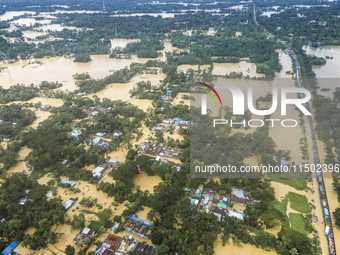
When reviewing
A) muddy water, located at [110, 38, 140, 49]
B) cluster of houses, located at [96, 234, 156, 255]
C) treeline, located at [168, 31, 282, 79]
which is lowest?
cluster of houses, located at [96, 234, 156, 255]

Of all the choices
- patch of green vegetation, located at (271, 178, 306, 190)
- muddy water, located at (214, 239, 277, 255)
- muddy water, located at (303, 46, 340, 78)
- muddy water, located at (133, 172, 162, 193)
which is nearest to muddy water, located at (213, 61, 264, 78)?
muddy water, located at (303, 46, 340, 78)

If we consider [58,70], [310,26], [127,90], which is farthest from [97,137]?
[310,26]

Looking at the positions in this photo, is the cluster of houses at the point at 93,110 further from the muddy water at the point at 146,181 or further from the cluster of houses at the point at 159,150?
the muddy water at the point at 146,181

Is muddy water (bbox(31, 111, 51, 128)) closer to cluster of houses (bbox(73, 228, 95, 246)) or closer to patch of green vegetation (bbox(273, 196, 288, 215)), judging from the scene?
cluster of houses (bbox(73, 228, 95, 246))

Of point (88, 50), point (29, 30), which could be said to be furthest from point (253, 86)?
point (29, 30)

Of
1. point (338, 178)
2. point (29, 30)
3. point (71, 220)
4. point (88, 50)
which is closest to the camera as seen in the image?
point (71, 220)

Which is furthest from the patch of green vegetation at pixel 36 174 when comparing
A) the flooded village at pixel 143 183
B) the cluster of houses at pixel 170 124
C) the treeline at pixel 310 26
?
the treeline at pixel 310 26

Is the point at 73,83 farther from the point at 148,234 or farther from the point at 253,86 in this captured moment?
the point at 148,234
